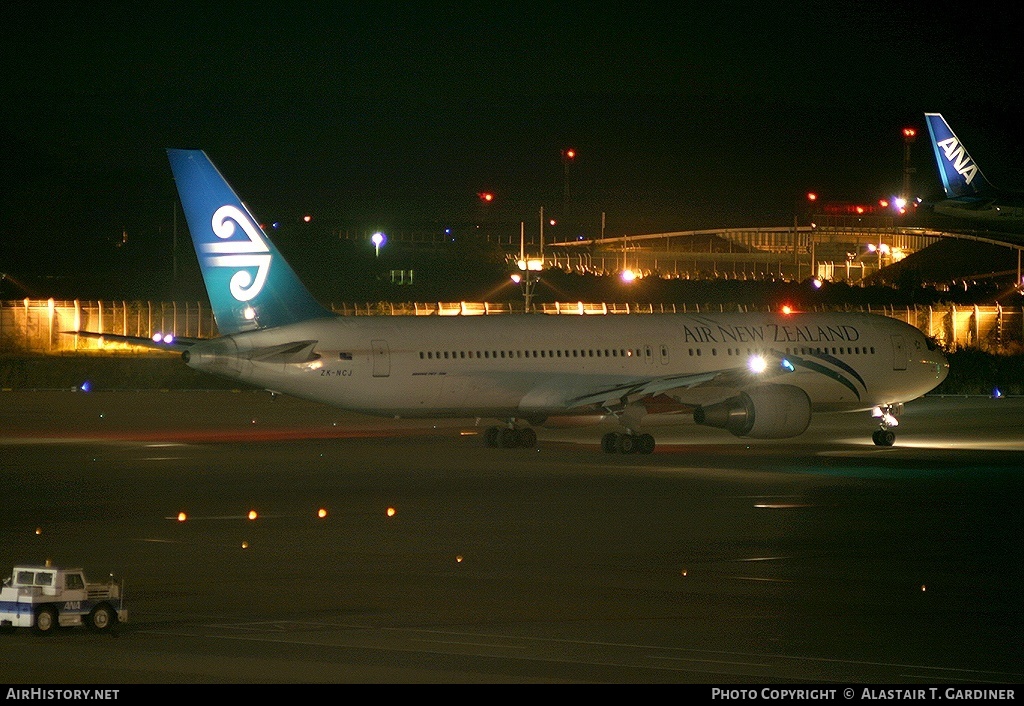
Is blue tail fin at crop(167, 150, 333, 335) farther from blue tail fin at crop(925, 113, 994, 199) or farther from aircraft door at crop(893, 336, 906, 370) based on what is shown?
blue tail fin at crop(925, 113, 994, 199)

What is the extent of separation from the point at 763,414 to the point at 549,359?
5760mm

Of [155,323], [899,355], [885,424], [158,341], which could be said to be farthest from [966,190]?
[158,341]

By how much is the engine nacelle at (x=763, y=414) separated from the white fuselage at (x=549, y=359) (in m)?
0.68

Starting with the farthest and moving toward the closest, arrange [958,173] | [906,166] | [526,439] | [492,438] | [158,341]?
[906,166]
[958,173]
[492,438]
[526,439]
[158,341]

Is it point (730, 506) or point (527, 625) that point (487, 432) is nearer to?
point (730, 506)

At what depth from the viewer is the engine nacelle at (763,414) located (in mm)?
33812

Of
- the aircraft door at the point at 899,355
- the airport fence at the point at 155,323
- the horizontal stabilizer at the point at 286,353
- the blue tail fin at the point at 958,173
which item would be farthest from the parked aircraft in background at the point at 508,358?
the blue tail fin at the point at 958,173

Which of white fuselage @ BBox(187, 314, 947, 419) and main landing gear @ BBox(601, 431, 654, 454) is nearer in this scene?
main landing gear @ BBox(601, 431, 654, 454)

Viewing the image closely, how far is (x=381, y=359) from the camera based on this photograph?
34.8m

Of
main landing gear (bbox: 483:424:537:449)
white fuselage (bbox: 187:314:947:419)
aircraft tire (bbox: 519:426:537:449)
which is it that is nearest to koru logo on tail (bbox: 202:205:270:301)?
white fuselage (bbox: 187:314:947:419)

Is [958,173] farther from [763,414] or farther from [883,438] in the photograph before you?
[763,414]

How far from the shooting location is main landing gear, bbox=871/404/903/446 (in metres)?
36.7

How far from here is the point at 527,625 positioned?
13711mm

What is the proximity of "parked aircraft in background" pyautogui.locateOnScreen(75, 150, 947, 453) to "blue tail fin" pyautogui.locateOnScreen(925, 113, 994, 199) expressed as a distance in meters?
37.1
